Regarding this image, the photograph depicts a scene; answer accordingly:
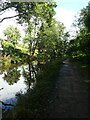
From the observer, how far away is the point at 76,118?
9.31 meters

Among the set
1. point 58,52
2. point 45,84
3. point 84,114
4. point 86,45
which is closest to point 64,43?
point 58,52

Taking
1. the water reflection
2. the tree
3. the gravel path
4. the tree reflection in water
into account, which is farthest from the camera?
the tree

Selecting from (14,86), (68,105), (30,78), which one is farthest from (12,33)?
(68,105)

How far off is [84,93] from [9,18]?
19.7 feet

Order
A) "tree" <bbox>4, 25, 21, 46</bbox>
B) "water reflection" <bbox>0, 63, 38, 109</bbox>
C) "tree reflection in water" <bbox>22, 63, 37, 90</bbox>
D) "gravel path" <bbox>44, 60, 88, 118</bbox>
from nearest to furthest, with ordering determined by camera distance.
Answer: "gravel path" <bbox>44, 60, 88, 118</bbox>, "water reflection" <bbox>0, 63, 38, 109</bbox>, "tree reflection in water" <bbox>22, 63, 37, 90</bbox>, "tree" <bbox>4, 25, 21, 46</bbox>

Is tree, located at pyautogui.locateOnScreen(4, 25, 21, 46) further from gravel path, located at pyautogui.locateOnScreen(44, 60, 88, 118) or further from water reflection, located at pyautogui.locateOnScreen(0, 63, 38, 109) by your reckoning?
gravel path, located at pyautogui.locateOnScreen(44, 60, 88, 118)

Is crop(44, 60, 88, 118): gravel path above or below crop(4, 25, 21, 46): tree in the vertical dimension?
below

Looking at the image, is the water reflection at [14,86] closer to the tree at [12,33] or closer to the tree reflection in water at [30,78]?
the tree reflection in water at [30,78]

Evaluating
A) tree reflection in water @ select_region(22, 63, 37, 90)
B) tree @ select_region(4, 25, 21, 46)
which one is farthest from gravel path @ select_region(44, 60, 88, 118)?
tree @ select_region(4, 25, 21, 46)

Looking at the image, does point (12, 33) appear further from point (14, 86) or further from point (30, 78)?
point (14, 86)

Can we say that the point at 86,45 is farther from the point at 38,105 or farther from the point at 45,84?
the point at 38,105

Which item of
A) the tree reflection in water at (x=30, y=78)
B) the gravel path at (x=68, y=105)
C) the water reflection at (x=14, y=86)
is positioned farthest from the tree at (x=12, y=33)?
the gravel path at (x=68, y=105)

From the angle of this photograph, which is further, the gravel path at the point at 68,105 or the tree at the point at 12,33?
the tree at the point at 12,33

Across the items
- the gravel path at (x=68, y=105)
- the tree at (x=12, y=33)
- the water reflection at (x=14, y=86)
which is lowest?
the water reflection at (x=14, y=86)
